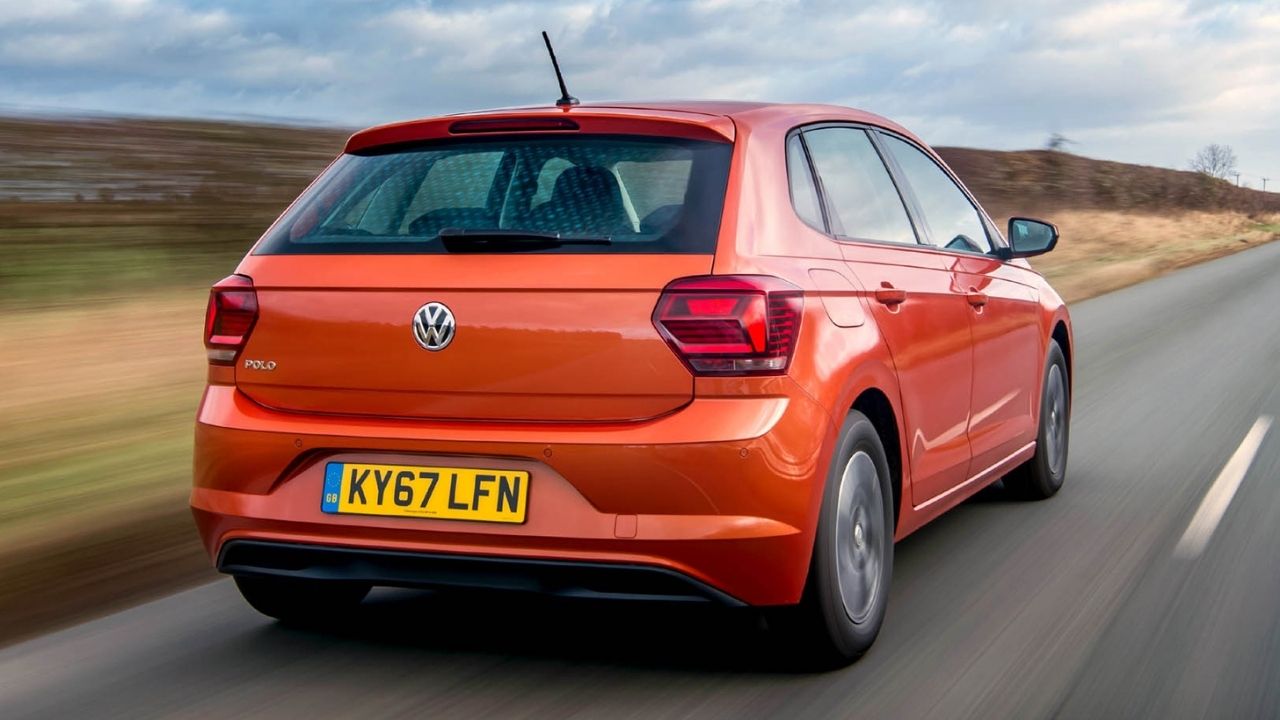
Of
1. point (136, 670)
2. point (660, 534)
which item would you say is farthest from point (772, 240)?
point (136, 670)

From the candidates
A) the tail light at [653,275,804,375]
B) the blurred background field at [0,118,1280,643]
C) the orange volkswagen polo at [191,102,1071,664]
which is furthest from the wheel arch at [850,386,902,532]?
the blurred background field at [0,118,1280,643]

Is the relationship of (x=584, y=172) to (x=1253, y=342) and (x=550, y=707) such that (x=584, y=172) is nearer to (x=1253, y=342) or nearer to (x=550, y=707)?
(x=550, y=707)

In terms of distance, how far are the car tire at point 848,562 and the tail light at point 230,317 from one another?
1.62 meters

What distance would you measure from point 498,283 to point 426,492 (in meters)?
0.56

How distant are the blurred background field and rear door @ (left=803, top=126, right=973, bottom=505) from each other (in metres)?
2.56

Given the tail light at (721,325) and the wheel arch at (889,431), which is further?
the wheel arch at (889,431)

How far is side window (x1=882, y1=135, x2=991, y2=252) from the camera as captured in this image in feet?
18.1

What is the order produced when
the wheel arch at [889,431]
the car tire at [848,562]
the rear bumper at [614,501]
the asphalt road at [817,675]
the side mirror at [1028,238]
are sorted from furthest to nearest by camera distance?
the side mirror at [1028,238] → the wheel arch at [889,431] → the car tire at [848,562] → the asphalt road at [817,675] → the rear bumper at [614,501]

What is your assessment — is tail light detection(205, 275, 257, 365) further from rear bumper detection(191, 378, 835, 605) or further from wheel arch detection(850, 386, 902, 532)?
wheel arch detection(850, 386, 902, 532)

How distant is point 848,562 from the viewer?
167 inches

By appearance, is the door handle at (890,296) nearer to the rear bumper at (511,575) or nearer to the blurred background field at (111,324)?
the rear bumper at (511,575)

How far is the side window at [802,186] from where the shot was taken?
4.29 metres

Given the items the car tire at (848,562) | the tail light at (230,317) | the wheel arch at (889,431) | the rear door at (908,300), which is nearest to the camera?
the car tire at (848,562)

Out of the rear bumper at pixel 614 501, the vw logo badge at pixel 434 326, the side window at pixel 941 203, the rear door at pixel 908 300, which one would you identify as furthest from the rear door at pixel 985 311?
the vw logo badge at pixel 434 326
